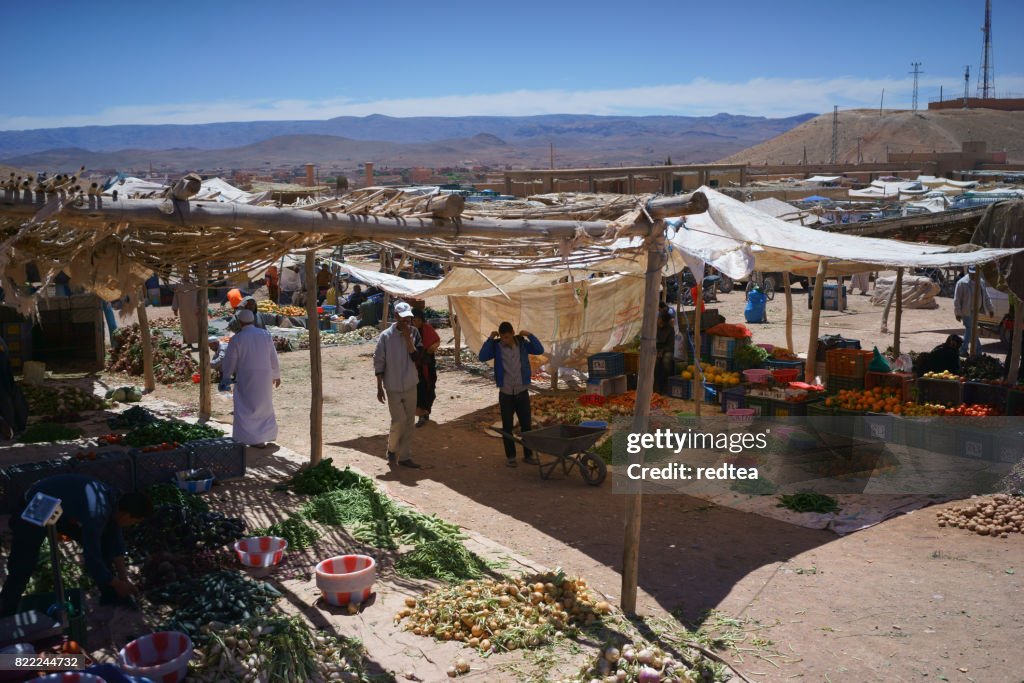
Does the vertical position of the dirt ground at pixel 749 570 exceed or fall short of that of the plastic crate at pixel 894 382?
it falls short

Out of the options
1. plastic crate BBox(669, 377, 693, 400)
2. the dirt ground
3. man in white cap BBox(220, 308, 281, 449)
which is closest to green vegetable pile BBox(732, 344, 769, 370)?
plastic crate BBox(669, 377, 693, 400)

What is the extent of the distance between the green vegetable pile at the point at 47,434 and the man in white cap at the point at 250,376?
2.24 metres

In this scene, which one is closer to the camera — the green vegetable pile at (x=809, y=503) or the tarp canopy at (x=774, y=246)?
the green vegetable pile at (x=809, y=503)

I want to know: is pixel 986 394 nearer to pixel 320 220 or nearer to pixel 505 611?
pixel 505 611

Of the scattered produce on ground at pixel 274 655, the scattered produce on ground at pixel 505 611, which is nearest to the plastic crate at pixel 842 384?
the scattered produce on ground at pixel 505 611

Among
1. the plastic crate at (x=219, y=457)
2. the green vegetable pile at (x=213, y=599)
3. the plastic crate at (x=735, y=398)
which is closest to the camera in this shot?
the green vegetable pile at (x=213, y=599)

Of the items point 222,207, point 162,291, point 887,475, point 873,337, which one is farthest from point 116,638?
point 162,291

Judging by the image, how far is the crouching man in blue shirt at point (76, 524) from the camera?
4793mm

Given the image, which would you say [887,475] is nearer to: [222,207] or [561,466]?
[561,466]

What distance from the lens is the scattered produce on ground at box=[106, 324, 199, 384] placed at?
1420 centimetres

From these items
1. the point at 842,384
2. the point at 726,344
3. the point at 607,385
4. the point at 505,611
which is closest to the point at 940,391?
the point at 842,384

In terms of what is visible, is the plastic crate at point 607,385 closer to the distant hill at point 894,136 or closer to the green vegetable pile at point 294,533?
the green vegetable pile at point 294,533

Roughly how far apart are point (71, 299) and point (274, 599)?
467 inches

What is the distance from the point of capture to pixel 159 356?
14.5 m
